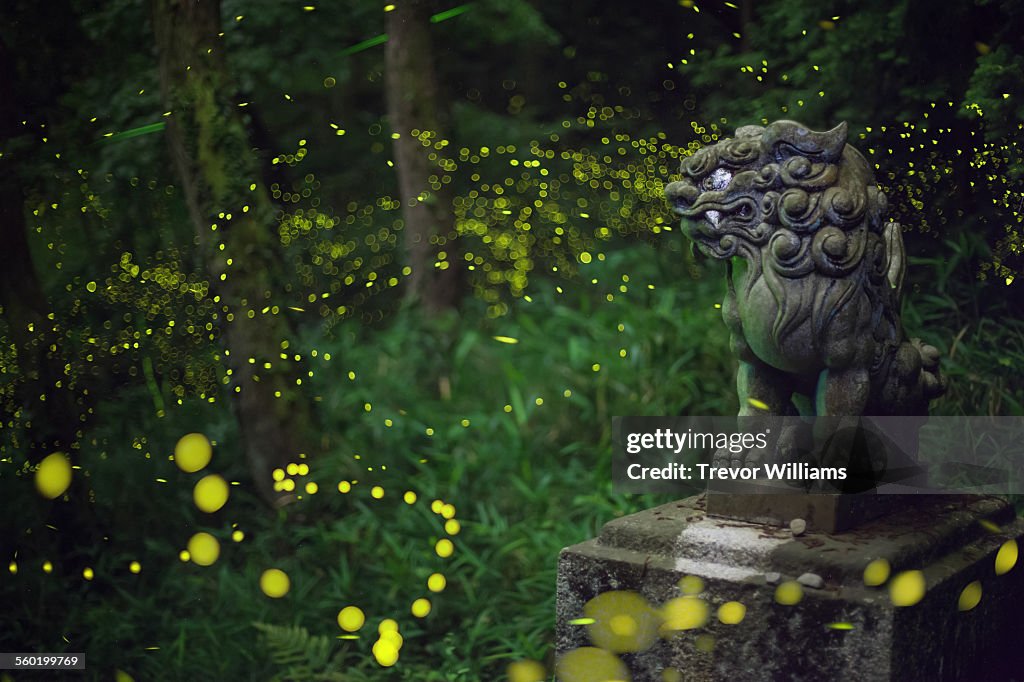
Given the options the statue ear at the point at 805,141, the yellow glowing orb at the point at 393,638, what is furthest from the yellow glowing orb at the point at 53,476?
the statue ear at the point at 805,141

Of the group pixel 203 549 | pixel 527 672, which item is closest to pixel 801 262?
pixel 527 672

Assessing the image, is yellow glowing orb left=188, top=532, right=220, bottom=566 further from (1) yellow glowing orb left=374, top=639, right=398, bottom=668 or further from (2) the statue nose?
(2) the statue nose

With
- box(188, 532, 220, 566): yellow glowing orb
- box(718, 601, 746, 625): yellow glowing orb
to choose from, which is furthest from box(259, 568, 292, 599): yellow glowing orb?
box(718, 601, 746, 625): yellow glowing orb

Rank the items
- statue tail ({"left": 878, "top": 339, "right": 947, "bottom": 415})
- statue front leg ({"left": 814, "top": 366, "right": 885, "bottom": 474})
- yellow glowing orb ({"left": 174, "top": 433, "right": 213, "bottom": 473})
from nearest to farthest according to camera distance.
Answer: statue front leg ({"left": 814, "top": 366, "right": 885, "bottom": 474}) → statue tail ({"left": 878, "top": 339, "right": 947, "bottom": 415}) → yellow glowing orb ({"left": 174, "top": 433, "right": 213, "bottom": 473})

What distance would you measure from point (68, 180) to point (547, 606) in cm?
258

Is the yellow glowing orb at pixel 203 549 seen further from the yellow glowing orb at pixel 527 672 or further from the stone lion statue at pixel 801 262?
the stone lion statue at pixel 801 262

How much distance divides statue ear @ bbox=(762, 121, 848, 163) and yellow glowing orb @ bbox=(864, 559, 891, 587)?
3.31 ft

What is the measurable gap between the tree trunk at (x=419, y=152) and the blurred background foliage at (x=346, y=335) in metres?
0.18

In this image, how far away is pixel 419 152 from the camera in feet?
18.7

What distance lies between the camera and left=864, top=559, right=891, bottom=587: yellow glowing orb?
98.0 inches

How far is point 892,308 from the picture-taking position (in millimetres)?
2816

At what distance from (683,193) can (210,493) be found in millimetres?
2798

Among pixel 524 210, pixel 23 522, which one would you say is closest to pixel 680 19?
pixel 524 210

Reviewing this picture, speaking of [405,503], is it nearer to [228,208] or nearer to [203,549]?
[203,549]
